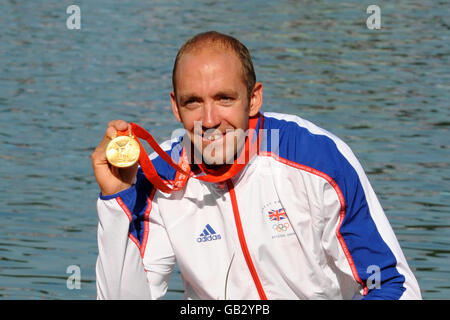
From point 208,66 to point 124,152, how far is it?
0.59 meters

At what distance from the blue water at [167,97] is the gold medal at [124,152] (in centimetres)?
487

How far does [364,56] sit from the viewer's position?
2189 centimetres

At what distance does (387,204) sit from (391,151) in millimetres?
2318

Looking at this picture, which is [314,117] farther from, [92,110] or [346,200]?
[346,200]

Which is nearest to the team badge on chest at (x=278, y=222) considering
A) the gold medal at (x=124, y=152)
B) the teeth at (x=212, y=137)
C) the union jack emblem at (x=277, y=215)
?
the union jack emblem at (x=277, y=215)

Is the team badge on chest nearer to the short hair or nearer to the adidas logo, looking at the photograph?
the adidas logo

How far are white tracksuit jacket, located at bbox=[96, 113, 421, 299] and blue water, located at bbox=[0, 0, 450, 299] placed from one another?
420 cm

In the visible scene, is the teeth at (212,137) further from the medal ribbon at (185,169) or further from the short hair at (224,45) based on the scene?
the short hair at (224,45)

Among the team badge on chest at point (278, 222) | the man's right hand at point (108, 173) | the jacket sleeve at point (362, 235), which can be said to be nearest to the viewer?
the jacket sleeve at point (362, 235)

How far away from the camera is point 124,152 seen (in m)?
4.84

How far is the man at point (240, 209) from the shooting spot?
5.03 metres

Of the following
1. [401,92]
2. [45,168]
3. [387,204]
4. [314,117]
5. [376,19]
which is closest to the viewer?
[387,204]

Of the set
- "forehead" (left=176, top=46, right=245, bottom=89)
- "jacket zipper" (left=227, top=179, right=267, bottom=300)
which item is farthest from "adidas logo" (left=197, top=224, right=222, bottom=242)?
"forehead" (left=176, top=46, right=245, bottom=89)

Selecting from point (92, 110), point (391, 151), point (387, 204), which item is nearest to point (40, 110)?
point (92, 110)
